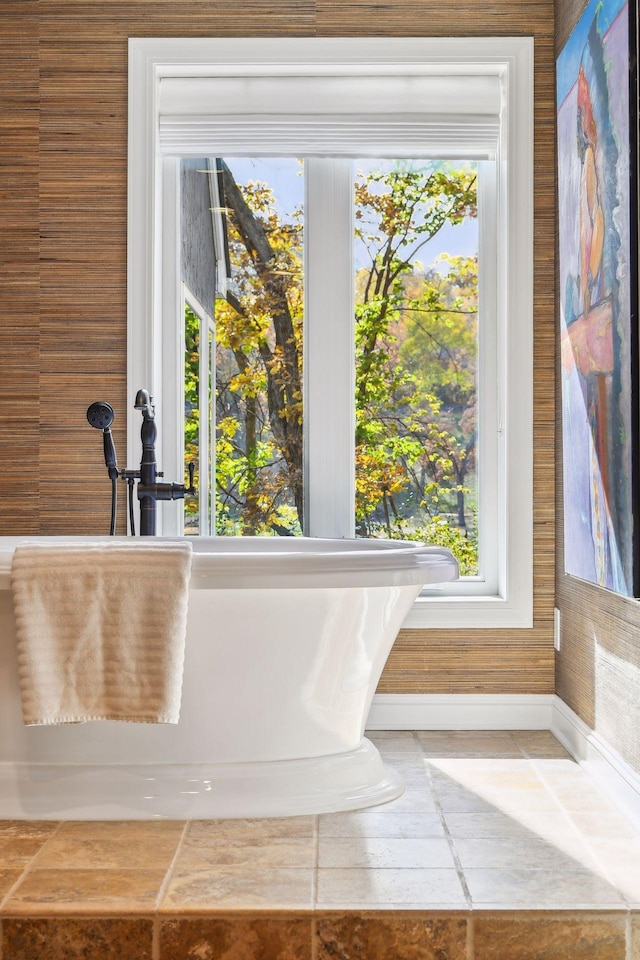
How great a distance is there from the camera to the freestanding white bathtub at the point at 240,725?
2.06 meters

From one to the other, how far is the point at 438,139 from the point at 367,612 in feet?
5.77

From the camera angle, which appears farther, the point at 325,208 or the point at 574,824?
the point at 325,208

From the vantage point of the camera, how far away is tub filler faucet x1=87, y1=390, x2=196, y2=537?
2832 millimetres

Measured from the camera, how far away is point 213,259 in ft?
10.5

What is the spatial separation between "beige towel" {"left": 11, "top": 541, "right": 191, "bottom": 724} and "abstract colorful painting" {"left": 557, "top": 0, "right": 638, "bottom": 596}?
1011 mm

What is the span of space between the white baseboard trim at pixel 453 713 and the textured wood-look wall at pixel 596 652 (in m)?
0.12

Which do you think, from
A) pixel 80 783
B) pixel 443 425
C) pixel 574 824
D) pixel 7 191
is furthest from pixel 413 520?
pixel 7 191

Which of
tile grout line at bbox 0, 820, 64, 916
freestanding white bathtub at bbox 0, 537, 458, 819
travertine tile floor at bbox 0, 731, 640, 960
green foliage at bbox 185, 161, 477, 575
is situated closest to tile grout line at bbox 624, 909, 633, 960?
travertine tile floor at bbox 0, 731, 640, 960

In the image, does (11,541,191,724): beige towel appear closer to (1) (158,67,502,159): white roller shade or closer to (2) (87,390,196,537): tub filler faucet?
(2) (87,390,196,537): tub filler faucet

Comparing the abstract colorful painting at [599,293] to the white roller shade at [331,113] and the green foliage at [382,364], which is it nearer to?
the white roller shade at [331,113]

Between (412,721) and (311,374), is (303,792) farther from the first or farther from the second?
(311,374)

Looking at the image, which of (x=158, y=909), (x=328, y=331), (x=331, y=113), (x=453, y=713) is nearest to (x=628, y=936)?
(x=158, y=909)

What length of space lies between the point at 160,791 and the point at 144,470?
106cm

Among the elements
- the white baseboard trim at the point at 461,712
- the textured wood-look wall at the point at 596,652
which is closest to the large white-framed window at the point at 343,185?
the textured wood-look wall at the point at 596,652
